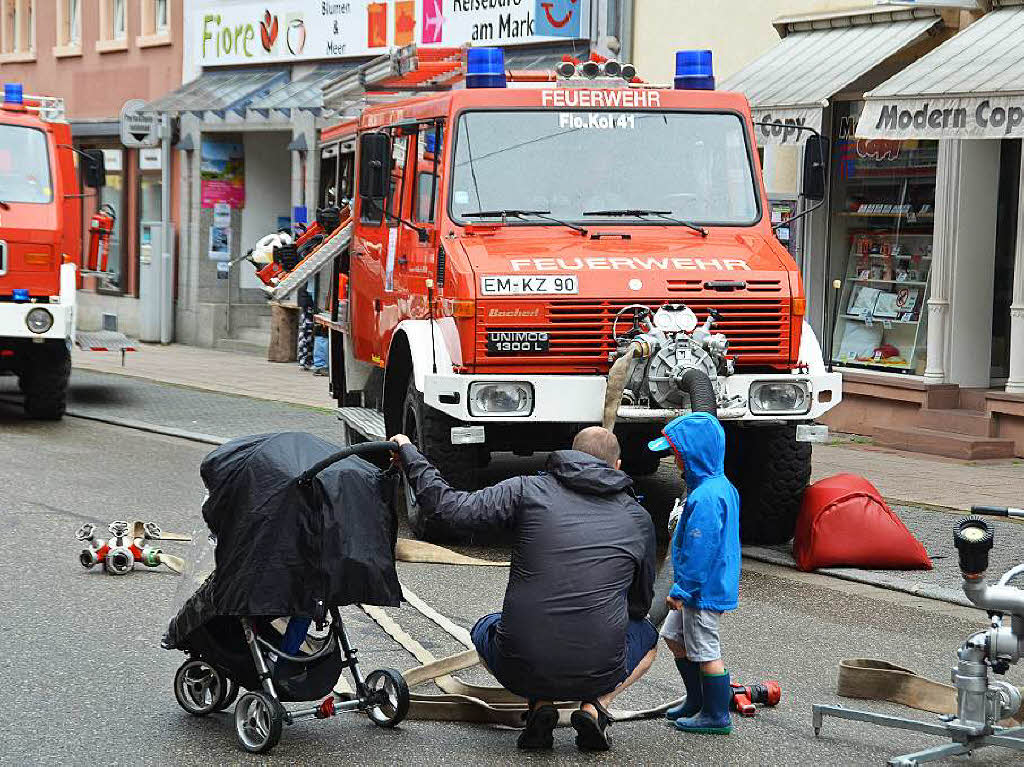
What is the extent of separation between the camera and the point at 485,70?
1093cm

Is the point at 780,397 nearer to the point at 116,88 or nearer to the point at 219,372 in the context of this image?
the point at 219,372

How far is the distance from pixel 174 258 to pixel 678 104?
18.8 meters

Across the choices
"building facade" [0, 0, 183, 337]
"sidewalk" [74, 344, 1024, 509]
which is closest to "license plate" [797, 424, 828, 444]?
"sidewalk" [74, 344, 1024, 509]

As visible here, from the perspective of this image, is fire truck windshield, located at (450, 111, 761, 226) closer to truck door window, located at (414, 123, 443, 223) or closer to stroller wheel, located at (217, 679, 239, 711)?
truck door window, located at (414, 123, 443, 223)

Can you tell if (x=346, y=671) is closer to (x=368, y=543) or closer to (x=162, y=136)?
(x=368, y=543)

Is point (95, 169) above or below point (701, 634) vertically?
above

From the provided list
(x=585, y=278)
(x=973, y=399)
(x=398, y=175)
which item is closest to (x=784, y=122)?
(x=973, y=399)

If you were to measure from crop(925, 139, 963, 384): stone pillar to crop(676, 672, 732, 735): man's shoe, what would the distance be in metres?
9.75

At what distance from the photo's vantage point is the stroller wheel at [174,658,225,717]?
6477mm

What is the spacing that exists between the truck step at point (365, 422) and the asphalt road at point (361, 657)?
1238 millimetres

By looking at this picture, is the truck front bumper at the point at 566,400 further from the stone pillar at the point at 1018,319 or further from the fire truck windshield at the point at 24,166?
the fire truck windshield at the point at 24,166

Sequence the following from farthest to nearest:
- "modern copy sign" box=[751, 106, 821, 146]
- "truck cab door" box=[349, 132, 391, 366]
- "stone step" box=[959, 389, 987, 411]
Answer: "modern copy sign" box=[751, 106, 821, 146], "stone step" box=[959, 389, 987, 411], "truck cab door" box=[349, 132, 391, 366]

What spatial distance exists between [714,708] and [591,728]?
1.91 feet

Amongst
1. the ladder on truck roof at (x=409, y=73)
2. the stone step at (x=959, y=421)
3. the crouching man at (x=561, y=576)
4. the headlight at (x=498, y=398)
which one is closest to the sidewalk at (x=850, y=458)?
the stone step at (x=959, y=421)
